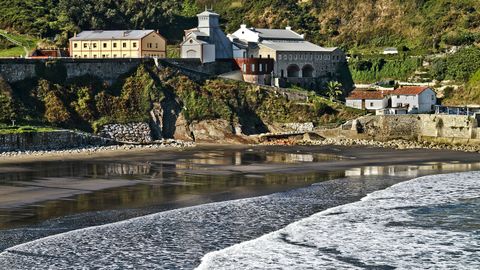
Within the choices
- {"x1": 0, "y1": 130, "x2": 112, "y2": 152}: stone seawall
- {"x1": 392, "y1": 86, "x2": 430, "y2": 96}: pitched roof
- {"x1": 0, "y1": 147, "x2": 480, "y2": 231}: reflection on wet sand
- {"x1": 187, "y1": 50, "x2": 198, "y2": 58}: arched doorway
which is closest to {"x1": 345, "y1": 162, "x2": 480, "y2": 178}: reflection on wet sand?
{"x1": 0, "y1": 147, "x2": 480, "y2": 231}: reflection on wet sand

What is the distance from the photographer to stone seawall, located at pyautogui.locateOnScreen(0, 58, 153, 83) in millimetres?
57375

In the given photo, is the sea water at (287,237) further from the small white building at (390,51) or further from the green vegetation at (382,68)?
the small white building at (390,51)

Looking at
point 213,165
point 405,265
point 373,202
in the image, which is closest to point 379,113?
point 213,165

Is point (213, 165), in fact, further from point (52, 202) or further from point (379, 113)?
point (379, 113)

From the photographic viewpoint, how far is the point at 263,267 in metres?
24.3

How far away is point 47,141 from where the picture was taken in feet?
171

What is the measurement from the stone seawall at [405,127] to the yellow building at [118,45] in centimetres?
1958

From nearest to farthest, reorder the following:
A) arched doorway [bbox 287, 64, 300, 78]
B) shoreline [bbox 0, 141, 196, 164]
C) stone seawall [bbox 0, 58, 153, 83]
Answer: shoreline [bbox 0, 141, 196, 164]
stone seawall [bbox 0, 58, 153, 83]
arched doorway [bbox 287, 64, 300, 78]

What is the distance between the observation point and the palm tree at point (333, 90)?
68.6 meters

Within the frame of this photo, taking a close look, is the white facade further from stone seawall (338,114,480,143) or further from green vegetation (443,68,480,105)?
green vegetation (443,68,480,105)

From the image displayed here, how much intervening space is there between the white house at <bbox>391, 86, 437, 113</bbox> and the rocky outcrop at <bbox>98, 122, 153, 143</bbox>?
21347 mm

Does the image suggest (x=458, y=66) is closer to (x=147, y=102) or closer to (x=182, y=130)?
(x=182, y=130)

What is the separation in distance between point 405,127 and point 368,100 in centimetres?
589

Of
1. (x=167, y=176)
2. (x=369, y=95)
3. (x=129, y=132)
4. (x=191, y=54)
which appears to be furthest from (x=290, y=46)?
(x=167, y=176)
